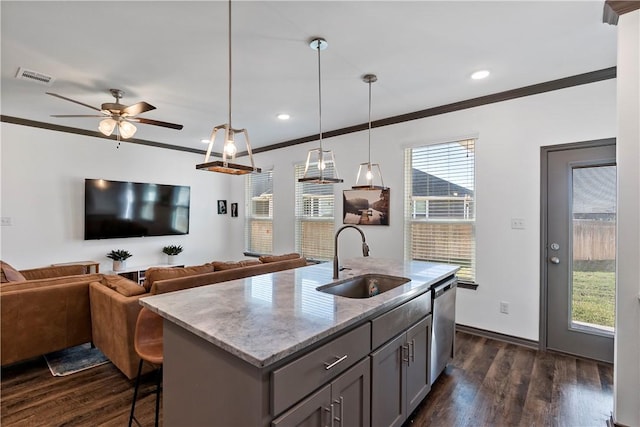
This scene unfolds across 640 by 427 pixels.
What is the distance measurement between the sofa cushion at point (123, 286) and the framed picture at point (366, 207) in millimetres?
3063

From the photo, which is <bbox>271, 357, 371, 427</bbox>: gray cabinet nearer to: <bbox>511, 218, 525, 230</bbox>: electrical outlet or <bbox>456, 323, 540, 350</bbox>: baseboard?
<bbox>456, 323, 540, 350</bbox>: baseboard

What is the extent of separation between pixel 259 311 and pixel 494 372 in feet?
7.97

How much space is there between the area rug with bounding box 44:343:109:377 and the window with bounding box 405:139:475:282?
3.70 meters

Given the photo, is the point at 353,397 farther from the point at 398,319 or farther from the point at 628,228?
the point at 628,228

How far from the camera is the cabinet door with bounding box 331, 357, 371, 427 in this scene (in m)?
1.38

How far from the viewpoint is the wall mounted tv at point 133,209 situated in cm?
501

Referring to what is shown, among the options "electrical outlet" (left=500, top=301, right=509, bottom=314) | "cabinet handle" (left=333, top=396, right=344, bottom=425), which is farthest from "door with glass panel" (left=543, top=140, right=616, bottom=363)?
"cabinet handle" (left=333, top=396, right=344, bottom=425)

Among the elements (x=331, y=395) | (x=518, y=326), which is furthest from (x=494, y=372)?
(x=331, y=395)

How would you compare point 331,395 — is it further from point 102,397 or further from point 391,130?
point 391,130

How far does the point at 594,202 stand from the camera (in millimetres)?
2994

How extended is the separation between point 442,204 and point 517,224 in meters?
0.87

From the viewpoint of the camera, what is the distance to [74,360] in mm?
2961

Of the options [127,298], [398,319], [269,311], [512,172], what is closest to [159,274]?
[127,298]

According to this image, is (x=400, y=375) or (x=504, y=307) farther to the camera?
(x=504, y=307)
